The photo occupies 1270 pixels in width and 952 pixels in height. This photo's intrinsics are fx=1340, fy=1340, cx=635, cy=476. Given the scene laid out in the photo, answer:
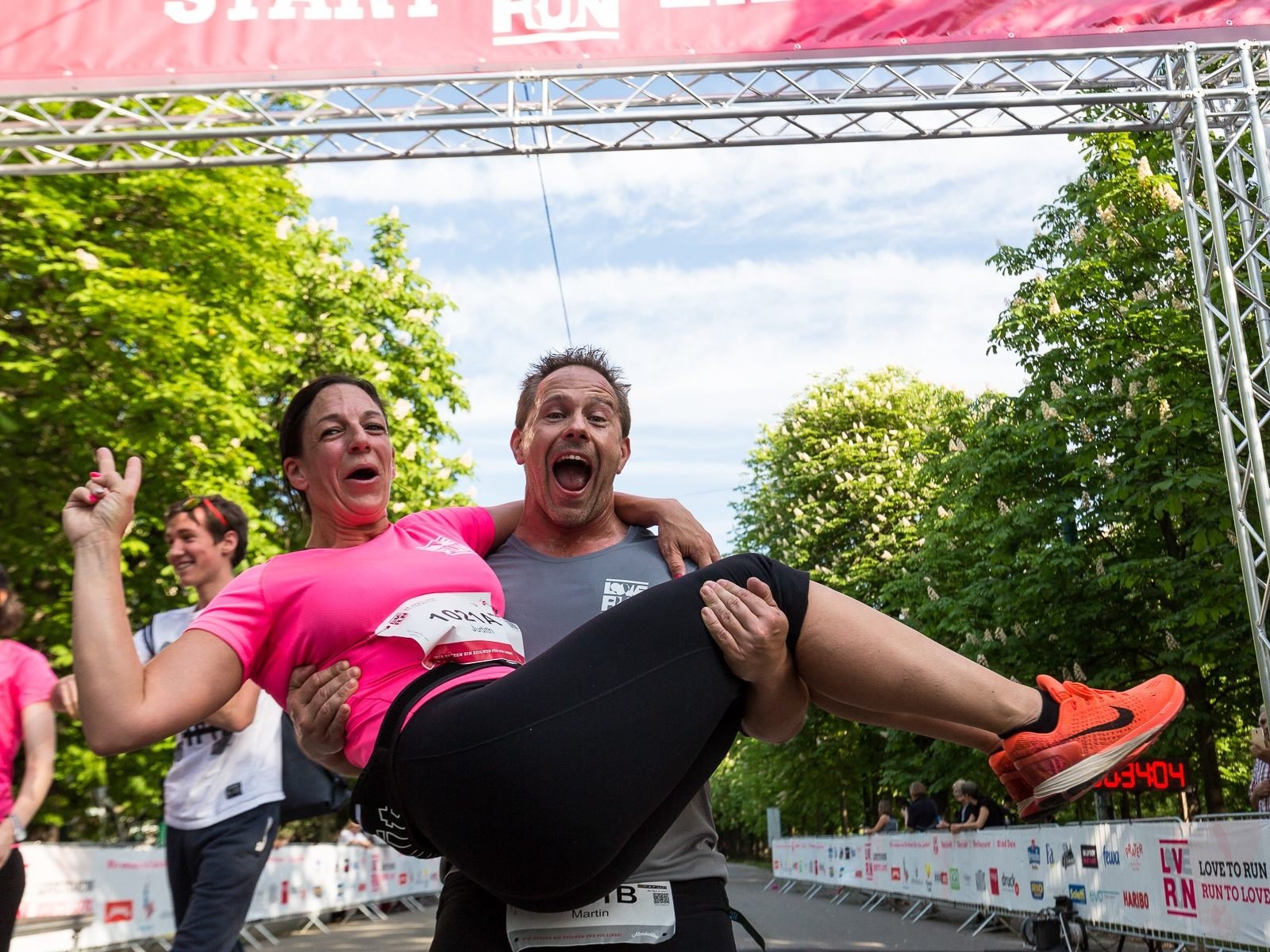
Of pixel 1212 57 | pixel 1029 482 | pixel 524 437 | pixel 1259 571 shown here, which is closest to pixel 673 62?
pixel 1212 57

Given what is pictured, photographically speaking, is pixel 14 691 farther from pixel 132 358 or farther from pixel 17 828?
pixel 132 358

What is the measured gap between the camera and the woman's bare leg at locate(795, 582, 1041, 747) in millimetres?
2377

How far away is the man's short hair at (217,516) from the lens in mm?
4473

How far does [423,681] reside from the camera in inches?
96.3

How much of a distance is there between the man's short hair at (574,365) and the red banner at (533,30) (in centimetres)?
500

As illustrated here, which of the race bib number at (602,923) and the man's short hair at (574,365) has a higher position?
the man's short hair at (574,365)

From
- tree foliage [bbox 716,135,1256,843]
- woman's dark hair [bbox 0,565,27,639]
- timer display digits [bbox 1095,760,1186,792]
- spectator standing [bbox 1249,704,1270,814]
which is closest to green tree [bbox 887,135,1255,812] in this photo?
tree foliage [bbox 716,135,1256,843]

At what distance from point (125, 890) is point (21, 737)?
785 cm

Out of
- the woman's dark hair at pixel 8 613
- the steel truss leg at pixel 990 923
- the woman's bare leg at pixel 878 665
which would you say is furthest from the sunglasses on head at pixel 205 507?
the steel truss leg at pixel 990 923

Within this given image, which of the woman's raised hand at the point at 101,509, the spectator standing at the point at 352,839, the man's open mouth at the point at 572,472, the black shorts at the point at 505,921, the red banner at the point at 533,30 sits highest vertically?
the red banner at the point at 533,30

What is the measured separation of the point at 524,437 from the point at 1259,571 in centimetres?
1166

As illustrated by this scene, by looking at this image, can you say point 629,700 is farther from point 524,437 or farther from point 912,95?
point 912,95

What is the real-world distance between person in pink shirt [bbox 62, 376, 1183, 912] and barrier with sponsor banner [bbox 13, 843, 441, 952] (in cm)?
449

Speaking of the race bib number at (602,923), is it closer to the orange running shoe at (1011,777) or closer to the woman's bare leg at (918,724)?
the woman's bare leg at (918,724)
